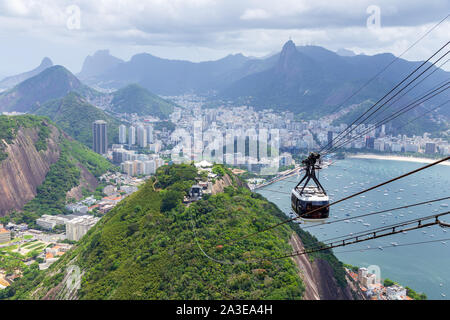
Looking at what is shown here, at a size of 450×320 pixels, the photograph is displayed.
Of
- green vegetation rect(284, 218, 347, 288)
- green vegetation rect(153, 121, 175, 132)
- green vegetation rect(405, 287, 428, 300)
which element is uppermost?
green vegetation rect(153, 121, 175, 132)

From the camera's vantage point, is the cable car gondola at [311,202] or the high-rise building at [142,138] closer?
the cable car gondola at [311,202]

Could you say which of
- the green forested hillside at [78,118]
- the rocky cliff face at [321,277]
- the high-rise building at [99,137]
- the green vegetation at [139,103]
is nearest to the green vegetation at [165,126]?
the green forested hillside at [78,118]

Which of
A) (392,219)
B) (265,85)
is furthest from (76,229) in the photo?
(265,85)

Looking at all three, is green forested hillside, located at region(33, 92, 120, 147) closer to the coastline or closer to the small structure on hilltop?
the coastline

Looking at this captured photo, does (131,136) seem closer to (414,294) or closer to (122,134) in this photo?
(122,134)

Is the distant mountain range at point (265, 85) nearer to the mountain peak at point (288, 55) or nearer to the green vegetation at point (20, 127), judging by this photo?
the mountain peak at point (288, 55)

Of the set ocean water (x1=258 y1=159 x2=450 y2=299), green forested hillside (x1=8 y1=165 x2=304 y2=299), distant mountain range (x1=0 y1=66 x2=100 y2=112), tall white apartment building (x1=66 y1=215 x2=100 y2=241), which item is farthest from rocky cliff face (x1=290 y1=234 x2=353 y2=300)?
distant mountain range (x1=0 y1=66 x2=100 y2=112)

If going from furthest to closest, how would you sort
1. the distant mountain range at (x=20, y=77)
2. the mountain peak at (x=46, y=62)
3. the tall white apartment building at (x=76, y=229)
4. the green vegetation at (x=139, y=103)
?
the mountain peak at (x=46, y=62) < the distant mountain range at (x=20, y=77) < the green vegetation at (x=139, y=103) < the tall white apartment building at (x=76, y=229)
